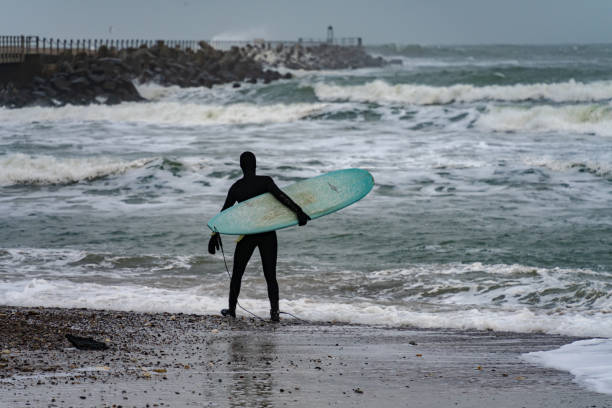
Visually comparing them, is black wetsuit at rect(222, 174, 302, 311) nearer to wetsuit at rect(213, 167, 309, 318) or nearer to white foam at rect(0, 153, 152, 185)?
wetsuit at rect(213, 167, 309, 318)

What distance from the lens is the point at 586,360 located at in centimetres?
528

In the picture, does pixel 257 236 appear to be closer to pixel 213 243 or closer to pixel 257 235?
pixel 257 235

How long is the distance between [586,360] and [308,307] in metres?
2.89

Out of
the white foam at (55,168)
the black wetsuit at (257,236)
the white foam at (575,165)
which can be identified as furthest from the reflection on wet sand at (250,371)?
the white foam at (575,165)

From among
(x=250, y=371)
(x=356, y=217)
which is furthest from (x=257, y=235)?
(x=356, y=217)

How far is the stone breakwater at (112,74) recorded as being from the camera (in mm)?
35062

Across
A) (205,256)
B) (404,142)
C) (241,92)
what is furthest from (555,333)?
(241,92)

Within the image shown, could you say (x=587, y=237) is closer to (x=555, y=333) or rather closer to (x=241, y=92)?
(x=555, y=333)

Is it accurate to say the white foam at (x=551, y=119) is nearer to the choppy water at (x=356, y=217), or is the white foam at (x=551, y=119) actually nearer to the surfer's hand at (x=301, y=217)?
the choppy water at (x=356, y=217)

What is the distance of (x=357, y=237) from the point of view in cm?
1125

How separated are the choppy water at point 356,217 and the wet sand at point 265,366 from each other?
0.85 m

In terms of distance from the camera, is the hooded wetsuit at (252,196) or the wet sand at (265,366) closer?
the wet sand at (265,366)

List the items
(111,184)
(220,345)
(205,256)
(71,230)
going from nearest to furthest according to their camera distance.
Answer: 1. (220,345)
2. (205,256)
3. (71,230)
4. (111,184)

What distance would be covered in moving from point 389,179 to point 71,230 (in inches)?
263
